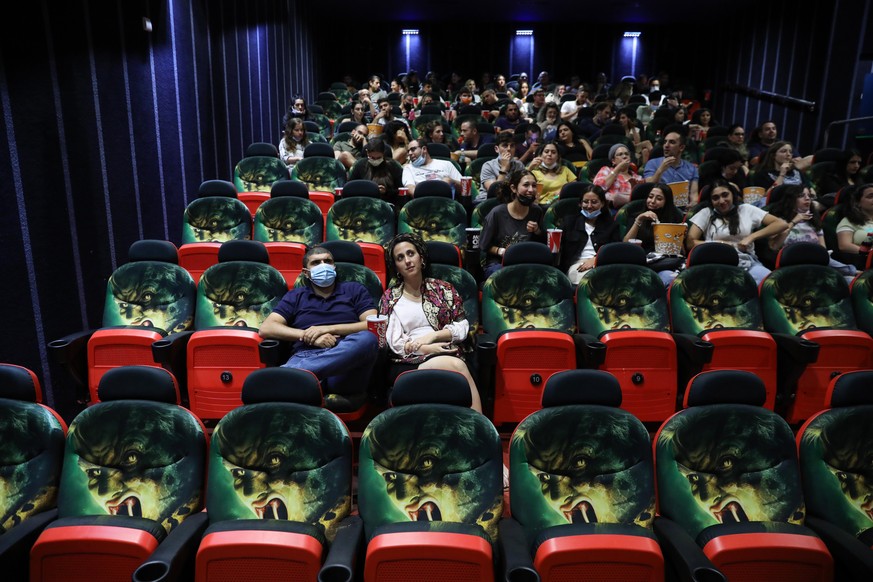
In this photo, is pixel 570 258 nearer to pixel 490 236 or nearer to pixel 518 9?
pixel 490 236

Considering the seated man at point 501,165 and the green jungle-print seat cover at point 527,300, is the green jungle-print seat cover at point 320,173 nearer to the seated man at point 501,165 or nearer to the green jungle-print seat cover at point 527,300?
the seated man at point 501,165

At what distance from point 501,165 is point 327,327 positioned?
8.38ft

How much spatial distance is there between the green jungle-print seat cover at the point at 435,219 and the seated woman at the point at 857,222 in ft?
7.43

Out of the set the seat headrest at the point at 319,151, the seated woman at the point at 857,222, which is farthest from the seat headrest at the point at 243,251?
the seated woman at the point at 857,222

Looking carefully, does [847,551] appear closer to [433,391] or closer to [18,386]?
[433,391]

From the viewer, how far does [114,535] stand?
180 cm

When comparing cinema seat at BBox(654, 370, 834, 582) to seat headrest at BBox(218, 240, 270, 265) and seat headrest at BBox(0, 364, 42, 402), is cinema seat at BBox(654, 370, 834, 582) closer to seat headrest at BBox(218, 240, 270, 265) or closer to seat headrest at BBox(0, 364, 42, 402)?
seat headrest at BBox(0, 364, 42, 402)

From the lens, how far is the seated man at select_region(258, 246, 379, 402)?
2619 mm

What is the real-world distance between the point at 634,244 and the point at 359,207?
1.74m

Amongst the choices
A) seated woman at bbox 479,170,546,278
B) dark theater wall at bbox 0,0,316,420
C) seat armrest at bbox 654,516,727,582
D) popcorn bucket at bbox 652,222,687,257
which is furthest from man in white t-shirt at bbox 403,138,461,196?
seat armrest at bbox 654,516,727,582

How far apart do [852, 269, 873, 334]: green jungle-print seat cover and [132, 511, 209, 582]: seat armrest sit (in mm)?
3015

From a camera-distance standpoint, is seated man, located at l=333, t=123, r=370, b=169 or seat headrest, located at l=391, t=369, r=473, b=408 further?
seated man, located at l=333, t=123, r=370, b=169

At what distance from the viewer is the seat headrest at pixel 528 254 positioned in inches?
127

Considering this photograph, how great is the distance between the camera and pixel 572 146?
5.94m
